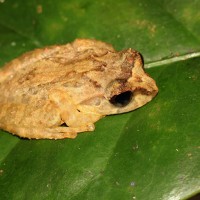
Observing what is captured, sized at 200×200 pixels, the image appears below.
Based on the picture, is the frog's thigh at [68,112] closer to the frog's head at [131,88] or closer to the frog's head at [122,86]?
the frog's head at [122,86]

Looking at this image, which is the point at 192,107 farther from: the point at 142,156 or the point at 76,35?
the point at 76,35

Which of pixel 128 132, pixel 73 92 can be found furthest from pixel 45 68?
pixel 128 132

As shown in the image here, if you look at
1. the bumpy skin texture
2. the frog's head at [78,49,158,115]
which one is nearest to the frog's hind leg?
the bumpy skin texture

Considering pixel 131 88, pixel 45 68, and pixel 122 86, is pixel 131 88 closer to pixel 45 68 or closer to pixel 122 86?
pixel 122 86

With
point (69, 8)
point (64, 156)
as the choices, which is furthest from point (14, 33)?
point (64, 156)

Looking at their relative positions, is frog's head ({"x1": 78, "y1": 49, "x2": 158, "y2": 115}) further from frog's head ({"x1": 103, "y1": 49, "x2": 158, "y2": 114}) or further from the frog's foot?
the frog's foot

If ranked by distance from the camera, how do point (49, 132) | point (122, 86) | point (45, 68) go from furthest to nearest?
1. point (45, 68)
2. point (49, 132)
3. point (122, 86)

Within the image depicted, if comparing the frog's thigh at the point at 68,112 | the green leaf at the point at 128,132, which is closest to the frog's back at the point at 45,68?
the frog's thigh at the point at 68,112
